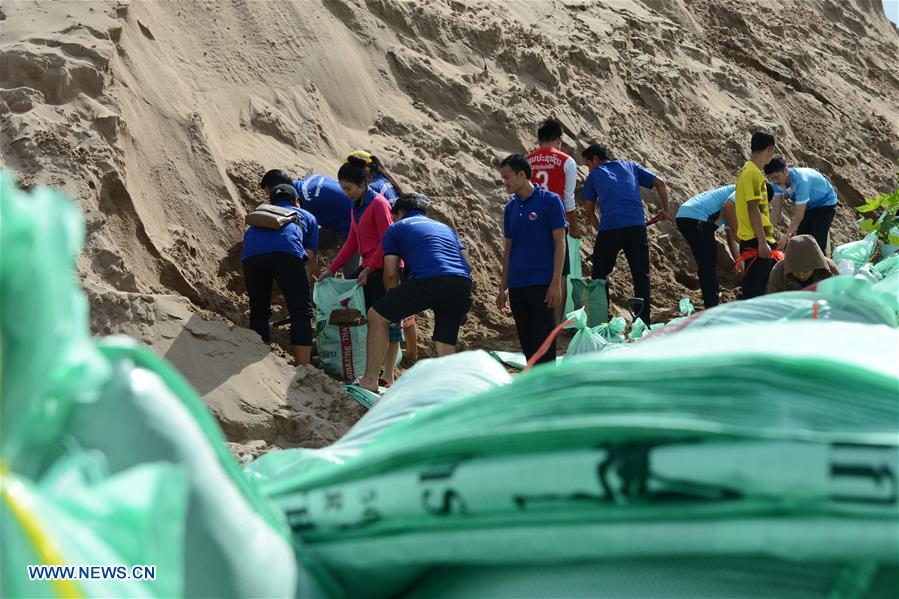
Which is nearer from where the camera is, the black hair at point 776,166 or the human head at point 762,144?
the human head at point 762,144

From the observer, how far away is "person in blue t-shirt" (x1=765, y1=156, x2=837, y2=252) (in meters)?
9.02

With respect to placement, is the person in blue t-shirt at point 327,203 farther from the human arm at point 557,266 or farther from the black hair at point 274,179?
the human arm at point 557,266

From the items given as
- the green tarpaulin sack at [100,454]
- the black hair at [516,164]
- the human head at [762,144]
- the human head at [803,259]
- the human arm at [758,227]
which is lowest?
the human arm at [758,227]

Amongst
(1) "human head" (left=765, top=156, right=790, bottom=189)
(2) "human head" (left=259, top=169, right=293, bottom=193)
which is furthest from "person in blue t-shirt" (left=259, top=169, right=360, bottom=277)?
(1) "human head" (left=765, top=156, right=790, bottom=189)

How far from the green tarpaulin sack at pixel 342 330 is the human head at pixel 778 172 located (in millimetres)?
3906

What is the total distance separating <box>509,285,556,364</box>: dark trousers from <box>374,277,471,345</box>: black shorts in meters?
0.39

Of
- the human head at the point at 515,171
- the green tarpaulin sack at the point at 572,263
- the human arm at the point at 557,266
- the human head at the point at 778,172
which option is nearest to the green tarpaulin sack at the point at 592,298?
the green tarpaulin sack at the point at 572,263

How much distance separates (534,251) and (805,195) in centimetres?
344

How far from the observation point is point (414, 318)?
7.77 m

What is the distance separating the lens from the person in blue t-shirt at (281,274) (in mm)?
6590

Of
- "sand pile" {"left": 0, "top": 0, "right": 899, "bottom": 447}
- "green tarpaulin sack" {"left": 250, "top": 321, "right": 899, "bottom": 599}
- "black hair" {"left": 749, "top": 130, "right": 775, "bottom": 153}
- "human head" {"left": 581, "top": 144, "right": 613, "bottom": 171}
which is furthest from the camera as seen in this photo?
"human head" {"left": 581, "top": 144, "right": 613, "bottom": 171}

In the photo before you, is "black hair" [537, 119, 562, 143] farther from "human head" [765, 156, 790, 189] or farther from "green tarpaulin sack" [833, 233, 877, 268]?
"green tarpaulin sack" [833, 233, 877, 268]

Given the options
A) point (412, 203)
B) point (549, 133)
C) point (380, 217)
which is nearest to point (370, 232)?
point (380, 217)

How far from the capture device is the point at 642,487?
4.21 feet
